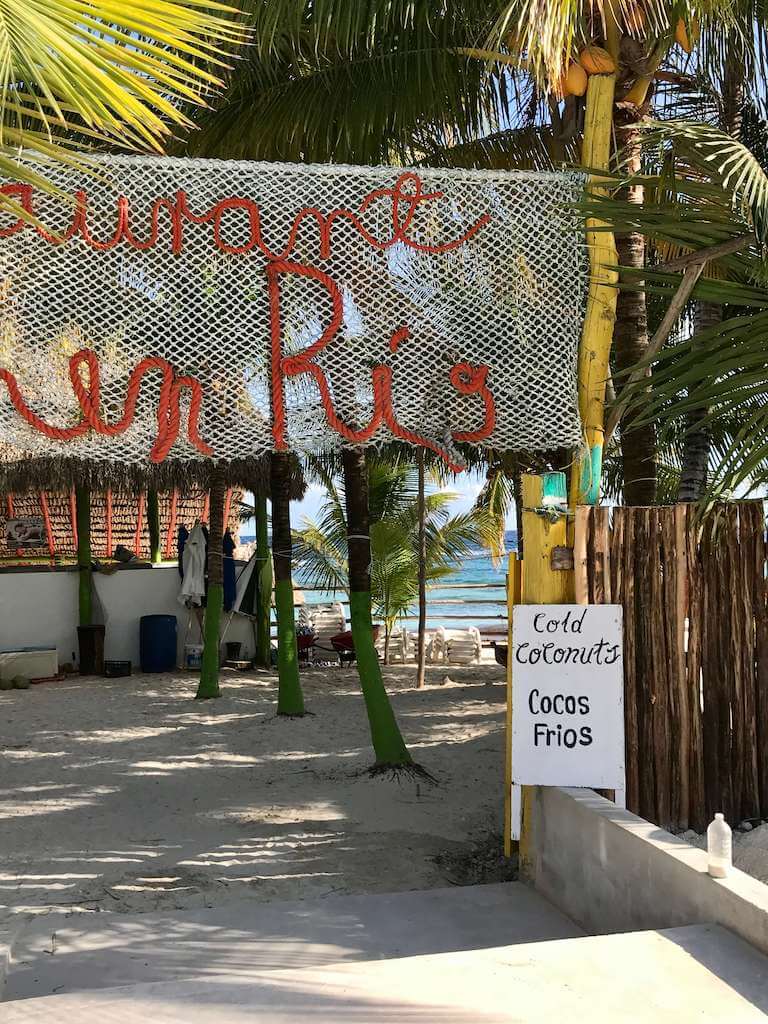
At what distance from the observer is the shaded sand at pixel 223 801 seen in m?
4.88

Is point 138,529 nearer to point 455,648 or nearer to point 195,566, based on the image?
point 195,566

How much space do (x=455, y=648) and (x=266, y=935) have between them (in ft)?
36.7

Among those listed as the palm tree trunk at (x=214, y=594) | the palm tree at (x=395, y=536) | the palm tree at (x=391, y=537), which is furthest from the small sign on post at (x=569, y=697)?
the palm tree at (x=395, y=536)

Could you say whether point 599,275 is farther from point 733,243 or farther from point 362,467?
point 362,467

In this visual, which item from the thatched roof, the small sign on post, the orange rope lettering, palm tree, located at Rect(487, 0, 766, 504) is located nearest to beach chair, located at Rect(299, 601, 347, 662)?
the thatched roof

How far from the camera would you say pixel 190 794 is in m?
6.70

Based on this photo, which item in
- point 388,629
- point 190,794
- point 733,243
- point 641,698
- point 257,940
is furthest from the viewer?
point 388,629

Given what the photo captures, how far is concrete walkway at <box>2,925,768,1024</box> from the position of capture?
2672mm

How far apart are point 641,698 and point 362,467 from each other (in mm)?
3285

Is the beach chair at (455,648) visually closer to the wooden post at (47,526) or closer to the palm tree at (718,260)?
the wooden post at (47,526)

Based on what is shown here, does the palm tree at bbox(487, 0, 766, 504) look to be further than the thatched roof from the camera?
No

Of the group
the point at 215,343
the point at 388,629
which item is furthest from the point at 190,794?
the point at 388,629

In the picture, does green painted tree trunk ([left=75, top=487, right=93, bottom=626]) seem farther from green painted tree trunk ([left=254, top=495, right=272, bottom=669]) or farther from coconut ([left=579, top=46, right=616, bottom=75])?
coconut ([left=579, top=46, right=616, bottom=75])

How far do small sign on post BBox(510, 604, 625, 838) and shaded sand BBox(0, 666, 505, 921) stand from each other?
39.6 inches
